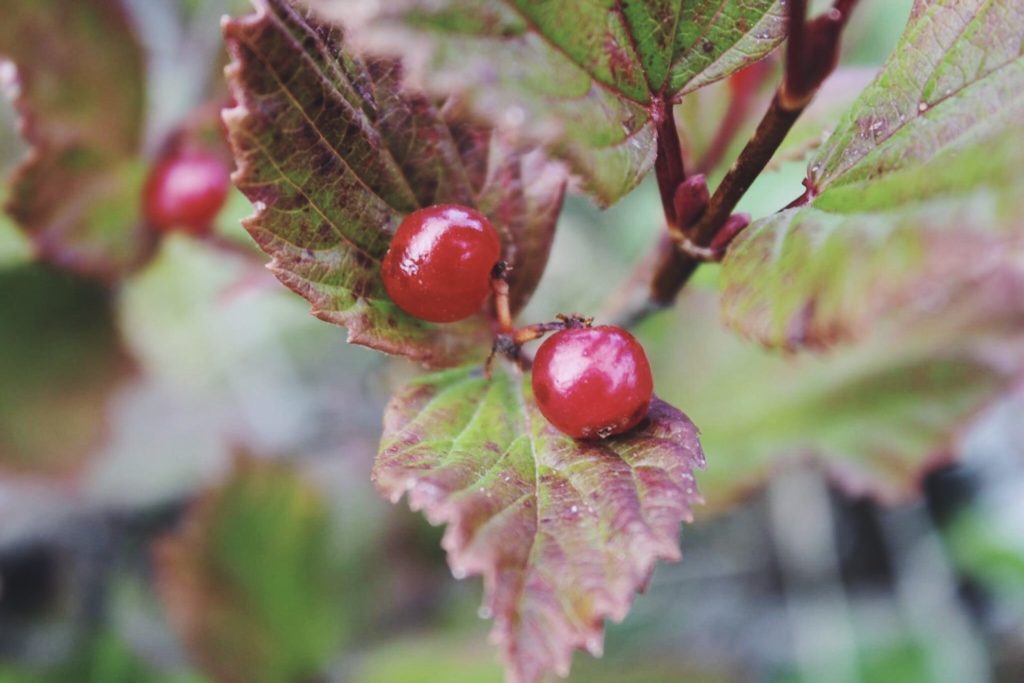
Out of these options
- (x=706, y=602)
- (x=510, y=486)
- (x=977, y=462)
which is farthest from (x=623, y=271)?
(x=510, y=486)

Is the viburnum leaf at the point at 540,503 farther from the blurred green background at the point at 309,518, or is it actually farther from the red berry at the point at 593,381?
the blurred green background at the point at 309,518

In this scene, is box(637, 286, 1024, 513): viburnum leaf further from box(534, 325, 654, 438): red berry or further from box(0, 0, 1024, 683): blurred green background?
box(534, 325, 654, 438): red berry

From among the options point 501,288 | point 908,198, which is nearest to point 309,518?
point 501,288

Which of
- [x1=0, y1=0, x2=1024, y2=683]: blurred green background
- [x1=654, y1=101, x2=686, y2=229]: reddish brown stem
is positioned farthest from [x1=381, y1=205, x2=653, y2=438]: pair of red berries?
[x1=0, y1=0, x2=1024, y2=683]: blurred green background

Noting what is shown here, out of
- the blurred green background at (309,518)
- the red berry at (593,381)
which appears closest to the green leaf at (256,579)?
the blurred green background at (309,518)

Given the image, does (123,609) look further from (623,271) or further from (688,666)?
(623,271)

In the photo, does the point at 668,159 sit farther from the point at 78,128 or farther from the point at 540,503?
the point at 78,128
